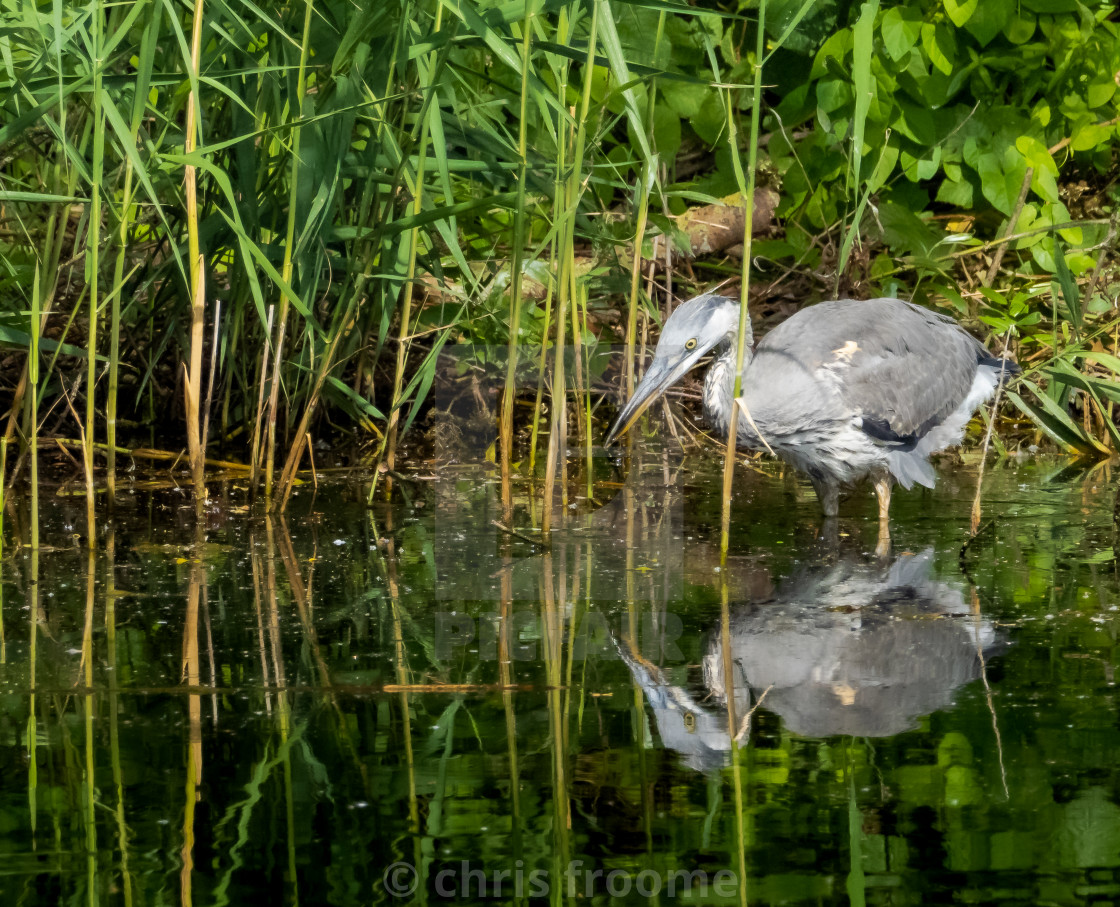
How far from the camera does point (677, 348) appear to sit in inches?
163

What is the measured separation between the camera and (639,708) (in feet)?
8.73

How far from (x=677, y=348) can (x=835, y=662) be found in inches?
57.3

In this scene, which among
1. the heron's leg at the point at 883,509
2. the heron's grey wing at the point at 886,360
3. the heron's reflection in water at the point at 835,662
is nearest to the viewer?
the heron's reflection in water at the point at 835,662

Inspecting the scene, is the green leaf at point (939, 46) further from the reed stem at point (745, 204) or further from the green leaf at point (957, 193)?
the reed stem at point (745, 204)

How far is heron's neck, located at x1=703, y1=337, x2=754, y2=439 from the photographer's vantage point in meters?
4.43

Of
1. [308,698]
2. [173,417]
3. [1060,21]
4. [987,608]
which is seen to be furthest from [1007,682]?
[1060,21]

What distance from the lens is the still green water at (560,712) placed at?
2.01 meters

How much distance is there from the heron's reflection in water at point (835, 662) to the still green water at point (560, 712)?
0.01m

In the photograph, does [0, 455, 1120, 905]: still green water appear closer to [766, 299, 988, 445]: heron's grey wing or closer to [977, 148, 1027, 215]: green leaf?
[766, 299, 988, 445]: heron's grey wing

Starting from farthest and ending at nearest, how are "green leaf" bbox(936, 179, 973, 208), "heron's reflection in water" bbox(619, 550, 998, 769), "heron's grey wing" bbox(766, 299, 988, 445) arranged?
"green leaf" bbox(936, 179, 973, 208), "heron's grey wing" bbox(766, 299, 988, 445), "heron's reflection in water" bbox(619, 550, 998, 769)

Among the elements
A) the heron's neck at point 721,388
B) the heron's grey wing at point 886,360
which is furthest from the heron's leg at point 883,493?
the heron's neck at point 721,388

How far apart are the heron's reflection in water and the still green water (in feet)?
0.03

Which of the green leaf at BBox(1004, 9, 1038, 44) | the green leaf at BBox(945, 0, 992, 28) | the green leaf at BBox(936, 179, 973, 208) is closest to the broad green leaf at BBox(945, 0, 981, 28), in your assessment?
the green leaf at BBox(945, 0, 992, 28)

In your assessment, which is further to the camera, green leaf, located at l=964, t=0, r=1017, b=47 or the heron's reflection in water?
green leaf, located at l=964, t=0, r=1017, b=47
